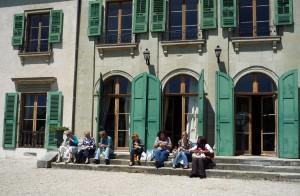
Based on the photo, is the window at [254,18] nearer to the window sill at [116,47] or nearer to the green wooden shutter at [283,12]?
the green wooden shutter at [283,12]

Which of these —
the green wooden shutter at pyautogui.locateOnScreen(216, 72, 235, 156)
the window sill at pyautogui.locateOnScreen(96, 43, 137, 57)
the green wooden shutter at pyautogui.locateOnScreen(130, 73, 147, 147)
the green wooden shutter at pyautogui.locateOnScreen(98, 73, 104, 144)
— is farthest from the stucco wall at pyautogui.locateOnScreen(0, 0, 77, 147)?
the green wooden shutter at pyautogui.locateOnScreen(216, 72, 235, 156)

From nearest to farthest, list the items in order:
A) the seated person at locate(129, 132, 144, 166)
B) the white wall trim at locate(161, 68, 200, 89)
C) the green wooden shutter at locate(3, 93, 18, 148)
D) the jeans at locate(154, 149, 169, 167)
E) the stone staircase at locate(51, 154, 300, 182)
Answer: the stone staircase at locate(51, 154, 300, 182) < the jeans at locate(154, 149, 169, 167) < the seated person at locate(129, 132, 144, 166) < the white wall trim at locate(161, 68, 200, 89) < the green wooden shutter at locate(3, 93, 18, 148)

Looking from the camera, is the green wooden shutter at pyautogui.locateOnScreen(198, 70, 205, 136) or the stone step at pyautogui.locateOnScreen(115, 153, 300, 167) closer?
the stone step at pyautogui.locateOnScreen(115, 153, 300, 167)

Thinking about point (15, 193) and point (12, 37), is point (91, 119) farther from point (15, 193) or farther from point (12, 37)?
point (15, 193)

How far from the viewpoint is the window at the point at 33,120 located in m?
17.0

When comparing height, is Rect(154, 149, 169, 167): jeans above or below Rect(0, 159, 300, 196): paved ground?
above

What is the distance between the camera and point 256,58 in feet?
48.6

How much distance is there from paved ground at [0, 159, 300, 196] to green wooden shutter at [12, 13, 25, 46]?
21.5 feet

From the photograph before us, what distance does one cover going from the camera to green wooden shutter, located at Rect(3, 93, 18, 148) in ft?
56.1

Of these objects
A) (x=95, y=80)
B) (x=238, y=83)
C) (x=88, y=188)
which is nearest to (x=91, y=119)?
(x=95, y=80)

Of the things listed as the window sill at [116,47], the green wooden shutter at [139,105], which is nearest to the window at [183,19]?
the window sill at [116,47]

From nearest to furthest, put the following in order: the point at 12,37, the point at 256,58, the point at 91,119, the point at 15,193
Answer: the point at 15,193
the point at 256,58
the point at 91,119
the point at 12,37

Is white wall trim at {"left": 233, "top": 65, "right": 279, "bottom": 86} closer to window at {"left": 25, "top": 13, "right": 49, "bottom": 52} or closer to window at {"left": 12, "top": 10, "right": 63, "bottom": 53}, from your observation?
window at {"left": 12, "top": 10, "right": 63, "bottom": 53}

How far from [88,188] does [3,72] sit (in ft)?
32.2
